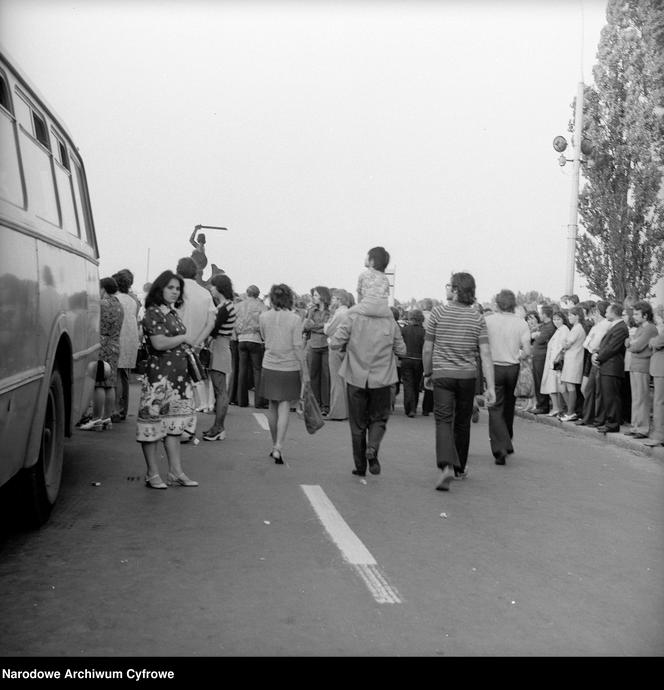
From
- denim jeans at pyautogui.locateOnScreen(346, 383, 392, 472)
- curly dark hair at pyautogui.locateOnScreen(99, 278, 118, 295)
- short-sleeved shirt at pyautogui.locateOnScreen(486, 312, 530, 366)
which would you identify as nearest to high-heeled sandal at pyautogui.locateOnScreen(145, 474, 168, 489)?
denim jeans at pyautogui.locateOnScreen(346, 383, 392, 472)

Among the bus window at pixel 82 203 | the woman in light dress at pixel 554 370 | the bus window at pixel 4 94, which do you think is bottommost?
the woman in light dress at pixel 554 370

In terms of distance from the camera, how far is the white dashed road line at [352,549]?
17.6ft

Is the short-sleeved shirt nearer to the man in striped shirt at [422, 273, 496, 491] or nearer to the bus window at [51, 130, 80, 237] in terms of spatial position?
the man in striped shirt at [422, 273, 496, 491]

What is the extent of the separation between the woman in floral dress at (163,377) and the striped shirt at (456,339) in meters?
2.23

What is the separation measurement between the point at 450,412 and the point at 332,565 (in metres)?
3.26

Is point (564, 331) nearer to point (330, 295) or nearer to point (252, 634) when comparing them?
point (330, 295)

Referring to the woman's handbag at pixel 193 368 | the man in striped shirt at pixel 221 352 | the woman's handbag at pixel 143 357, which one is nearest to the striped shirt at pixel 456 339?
the woman's handbag at pixel 193 368

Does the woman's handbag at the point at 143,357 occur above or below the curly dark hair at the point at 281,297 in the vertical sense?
below

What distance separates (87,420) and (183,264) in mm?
2428

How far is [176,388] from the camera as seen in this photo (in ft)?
26.9

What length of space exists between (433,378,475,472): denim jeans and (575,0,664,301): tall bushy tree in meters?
22.7

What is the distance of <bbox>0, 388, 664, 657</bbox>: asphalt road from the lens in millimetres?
4605

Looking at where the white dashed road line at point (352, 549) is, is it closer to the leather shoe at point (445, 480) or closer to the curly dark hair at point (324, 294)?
the leather shoe at point (445, 480)
